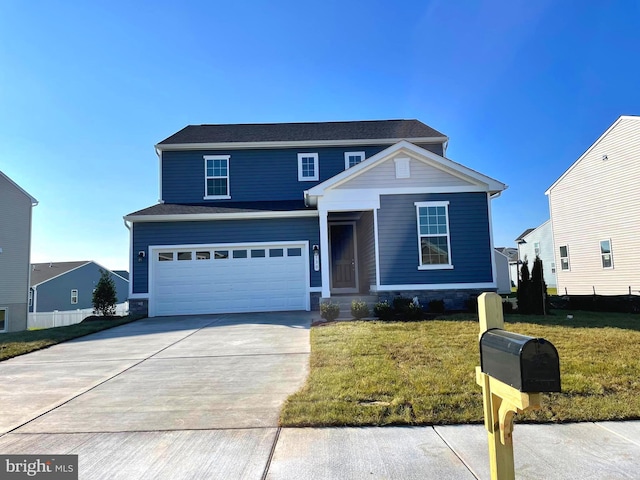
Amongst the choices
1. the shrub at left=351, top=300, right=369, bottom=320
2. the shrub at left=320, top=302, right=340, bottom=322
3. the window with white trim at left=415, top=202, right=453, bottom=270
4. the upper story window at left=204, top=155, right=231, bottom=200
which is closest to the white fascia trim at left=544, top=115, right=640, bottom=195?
the window with white trim at left=415, top=202, right=453, bottom=270

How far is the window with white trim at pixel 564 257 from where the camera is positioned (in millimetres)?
20281

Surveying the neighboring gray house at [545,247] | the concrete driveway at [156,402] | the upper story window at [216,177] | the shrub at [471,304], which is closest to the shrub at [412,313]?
the shrub at [471,304]

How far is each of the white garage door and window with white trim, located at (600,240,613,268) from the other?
13849mm

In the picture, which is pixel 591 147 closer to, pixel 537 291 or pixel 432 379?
pixel 537 291

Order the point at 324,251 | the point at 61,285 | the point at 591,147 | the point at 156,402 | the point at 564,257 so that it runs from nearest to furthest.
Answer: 1. the point at 156,402
2. the point at 324,251
3. the point at 591,147
4. the point at 564,257
5. the point at 61,285

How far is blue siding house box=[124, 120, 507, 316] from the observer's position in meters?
12.0

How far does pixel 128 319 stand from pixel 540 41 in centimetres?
1427

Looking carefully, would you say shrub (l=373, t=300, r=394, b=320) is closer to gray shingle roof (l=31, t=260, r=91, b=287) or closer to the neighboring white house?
the neighboring white house

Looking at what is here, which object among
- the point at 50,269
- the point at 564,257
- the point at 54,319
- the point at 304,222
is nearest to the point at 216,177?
the point at 304,222

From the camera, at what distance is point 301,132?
16750 millimetres

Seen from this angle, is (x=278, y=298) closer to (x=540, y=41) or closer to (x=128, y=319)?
(x=128, y=319)

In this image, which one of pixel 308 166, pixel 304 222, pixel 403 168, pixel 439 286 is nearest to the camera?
pixel 439 286

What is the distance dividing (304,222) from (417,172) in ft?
13.5

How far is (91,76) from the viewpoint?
1041 centimetres
